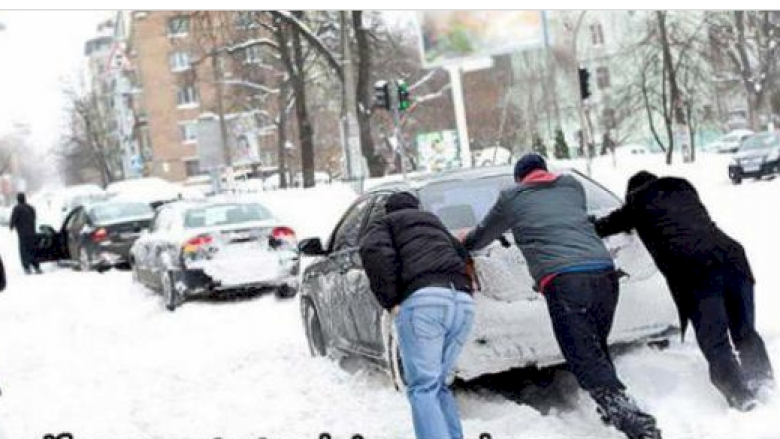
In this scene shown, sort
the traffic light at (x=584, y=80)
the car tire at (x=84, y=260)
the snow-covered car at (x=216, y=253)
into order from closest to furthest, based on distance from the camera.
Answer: the traffic light at (x=584, y=80), the snow-covered car at (x=216, y=253), the car tire at (x=84, y=260)

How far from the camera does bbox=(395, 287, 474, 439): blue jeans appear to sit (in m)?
3.70

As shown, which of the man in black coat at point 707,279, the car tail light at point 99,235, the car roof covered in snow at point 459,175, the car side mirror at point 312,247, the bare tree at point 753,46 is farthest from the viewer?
the car tail light at point 99,235

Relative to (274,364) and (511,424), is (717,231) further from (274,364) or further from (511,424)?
(274,364)

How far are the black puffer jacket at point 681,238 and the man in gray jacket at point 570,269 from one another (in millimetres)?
223

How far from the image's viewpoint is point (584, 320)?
3.91 m

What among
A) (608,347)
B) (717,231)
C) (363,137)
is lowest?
(608,347)

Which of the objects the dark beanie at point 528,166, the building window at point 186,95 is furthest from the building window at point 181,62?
the dark beanie at point 528,166

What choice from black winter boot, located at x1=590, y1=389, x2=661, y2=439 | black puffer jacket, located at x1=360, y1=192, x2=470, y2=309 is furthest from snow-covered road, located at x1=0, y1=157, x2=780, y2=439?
black puffer jacket, located at x1=360, y1=192, x2=470, y2=309

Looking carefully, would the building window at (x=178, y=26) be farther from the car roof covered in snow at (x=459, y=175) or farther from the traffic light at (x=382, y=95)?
the car roof covered in snow at (x=459, y=175)

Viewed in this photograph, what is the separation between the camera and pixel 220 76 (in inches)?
222

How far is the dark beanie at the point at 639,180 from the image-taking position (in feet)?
13.8

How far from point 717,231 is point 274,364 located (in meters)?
2.37

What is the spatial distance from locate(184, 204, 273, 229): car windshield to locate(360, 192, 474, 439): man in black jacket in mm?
2117

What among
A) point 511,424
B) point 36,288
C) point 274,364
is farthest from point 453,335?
point 36,288
